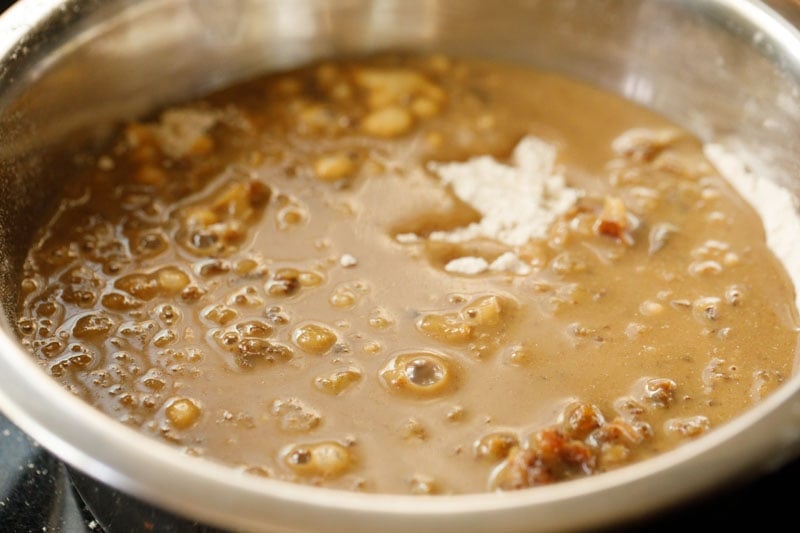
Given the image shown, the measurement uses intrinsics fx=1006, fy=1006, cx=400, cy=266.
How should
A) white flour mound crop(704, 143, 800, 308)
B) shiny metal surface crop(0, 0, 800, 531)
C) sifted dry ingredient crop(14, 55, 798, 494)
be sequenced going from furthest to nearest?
white flour mound crop(704, 143, 800, 308) → sifted dry ingredient crop(14, 55, 798, 494) → shiny metal surface crop(0, 0, 800, 531)

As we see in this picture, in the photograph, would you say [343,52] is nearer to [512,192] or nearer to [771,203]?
[512,192]

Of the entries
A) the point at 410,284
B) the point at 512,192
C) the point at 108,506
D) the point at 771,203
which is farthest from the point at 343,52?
the point at 108,506

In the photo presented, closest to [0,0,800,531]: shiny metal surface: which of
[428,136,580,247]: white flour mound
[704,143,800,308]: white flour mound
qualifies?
[704,143,800,308]: white flour mound

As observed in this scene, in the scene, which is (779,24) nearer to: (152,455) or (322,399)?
(322,399)

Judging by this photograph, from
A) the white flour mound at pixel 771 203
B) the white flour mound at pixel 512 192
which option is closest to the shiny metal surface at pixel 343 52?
the white flour mound at pixel 771 203

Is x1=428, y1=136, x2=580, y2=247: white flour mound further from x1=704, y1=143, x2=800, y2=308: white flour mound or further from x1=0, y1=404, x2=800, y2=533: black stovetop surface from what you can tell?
x1=0, y1=404, x2=800, y2=533: black stovetop surface

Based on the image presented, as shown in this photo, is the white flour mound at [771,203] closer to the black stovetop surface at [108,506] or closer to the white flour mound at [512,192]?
the white flour mound at [512,192]

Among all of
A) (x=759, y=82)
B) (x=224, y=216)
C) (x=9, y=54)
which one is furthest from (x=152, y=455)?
(x=759, y=82)
